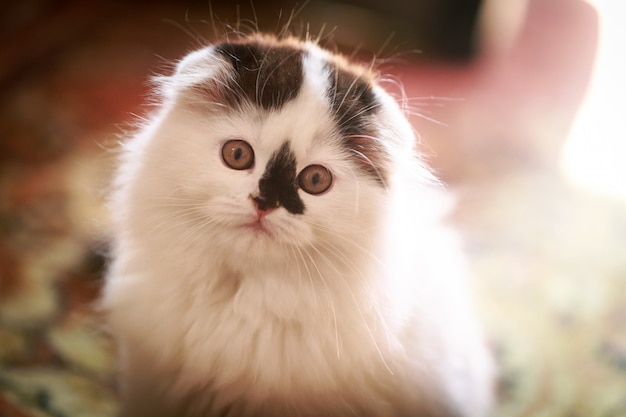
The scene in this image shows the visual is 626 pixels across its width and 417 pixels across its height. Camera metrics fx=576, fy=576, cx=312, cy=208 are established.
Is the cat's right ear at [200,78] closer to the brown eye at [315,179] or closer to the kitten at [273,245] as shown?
the kitten at [273,245]

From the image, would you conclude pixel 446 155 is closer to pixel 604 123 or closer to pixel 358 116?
pixel 604 123

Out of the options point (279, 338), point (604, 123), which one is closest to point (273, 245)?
point (279, 338)

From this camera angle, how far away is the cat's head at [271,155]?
23.8 inches

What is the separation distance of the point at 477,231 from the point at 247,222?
2.13ft

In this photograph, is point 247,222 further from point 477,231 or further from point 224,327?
point 477,231

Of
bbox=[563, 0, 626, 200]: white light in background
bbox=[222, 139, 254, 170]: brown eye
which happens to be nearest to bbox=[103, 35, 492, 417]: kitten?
bbox=[222, 139, 254, 170]: brown eye

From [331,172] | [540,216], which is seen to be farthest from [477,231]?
[331,172]

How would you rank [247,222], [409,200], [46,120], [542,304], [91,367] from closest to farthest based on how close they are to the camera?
[247,222] < [409,200] < [91,367] < [542,304] < [46,120]

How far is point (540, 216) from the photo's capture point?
1130 mm

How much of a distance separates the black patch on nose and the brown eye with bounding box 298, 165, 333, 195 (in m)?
0.01

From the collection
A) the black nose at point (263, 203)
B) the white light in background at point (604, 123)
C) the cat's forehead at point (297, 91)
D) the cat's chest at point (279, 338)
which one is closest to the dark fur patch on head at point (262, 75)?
the cat's forehead at point (297, 91)

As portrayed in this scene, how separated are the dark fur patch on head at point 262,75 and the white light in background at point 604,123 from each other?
690mm

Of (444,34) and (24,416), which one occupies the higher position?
(444,34)

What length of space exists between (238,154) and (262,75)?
0.09 m
